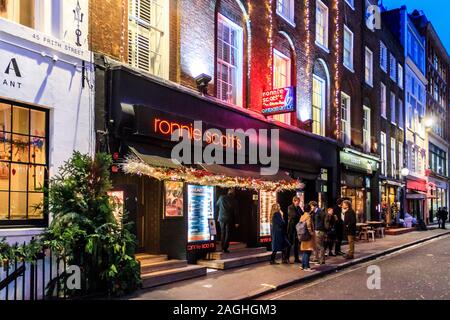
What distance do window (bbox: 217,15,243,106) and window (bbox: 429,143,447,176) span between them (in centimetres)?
3320

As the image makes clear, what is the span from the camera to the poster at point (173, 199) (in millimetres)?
11958

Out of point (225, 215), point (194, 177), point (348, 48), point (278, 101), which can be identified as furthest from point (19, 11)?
point (348, 48)

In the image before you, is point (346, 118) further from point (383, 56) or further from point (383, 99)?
point (383, 56)

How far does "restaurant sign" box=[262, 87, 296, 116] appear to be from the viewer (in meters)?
16.0

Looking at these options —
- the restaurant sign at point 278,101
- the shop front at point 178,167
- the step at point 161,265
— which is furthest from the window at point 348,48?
the step at point 161,265

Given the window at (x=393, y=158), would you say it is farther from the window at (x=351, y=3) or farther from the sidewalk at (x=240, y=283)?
the sidewalk at (x=240, y=283)

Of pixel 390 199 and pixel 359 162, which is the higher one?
pixel 359 162

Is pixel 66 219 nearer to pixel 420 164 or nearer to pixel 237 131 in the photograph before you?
pixel 237 131

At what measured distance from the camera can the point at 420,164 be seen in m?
40.4

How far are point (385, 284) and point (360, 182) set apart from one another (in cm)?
1562

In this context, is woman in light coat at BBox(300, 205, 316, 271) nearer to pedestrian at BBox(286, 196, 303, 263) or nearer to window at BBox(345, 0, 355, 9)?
pedestrian at BBox(286, 196, 303, 263)

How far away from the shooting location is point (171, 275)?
10.6 metres

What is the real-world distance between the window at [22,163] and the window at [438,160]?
41.0 meters

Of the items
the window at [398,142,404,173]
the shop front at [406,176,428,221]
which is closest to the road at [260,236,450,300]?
the window at [398,142,404,173]
